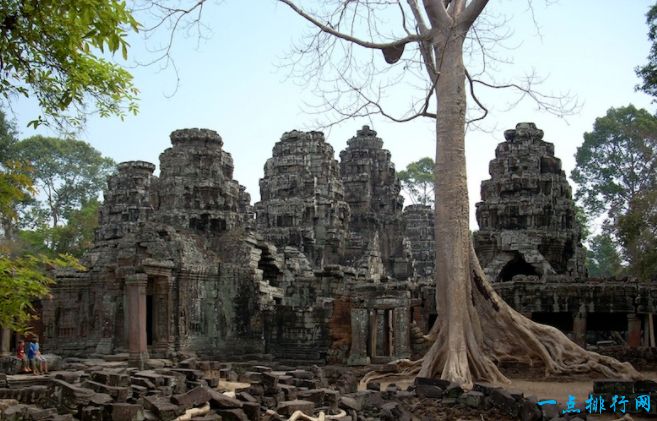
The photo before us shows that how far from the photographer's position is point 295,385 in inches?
422

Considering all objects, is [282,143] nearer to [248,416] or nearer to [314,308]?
[314,308]

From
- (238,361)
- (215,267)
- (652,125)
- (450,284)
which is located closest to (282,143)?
Answer: (215,267)

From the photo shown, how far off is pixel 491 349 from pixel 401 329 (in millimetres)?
6439

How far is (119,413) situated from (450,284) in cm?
621

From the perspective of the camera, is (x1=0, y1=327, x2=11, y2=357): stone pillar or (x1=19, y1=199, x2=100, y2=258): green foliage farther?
(x1=19, y1=199, x2=100, y2=258): green foliage

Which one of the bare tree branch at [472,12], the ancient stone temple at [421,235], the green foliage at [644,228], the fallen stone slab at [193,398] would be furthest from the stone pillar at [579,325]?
the ancient stone temple at [421,235]

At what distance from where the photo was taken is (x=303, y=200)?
31625 mm

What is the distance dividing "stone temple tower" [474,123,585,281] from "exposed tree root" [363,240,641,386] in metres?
15.2

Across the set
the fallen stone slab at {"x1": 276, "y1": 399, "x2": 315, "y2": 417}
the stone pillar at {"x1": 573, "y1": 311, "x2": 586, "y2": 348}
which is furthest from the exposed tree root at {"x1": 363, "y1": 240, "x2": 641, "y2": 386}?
the stone pillar at {"x1": 573, "y1": 311, "x2": 586, "y2": 348}

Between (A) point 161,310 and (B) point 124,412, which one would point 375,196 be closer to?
(A) point 161,310

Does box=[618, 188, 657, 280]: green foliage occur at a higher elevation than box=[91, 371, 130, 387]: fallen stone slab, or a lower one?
higher

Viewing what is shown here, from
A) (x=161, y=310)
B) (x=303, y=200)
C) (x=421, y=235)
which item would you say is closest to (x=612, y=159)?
(x=421, y=235)

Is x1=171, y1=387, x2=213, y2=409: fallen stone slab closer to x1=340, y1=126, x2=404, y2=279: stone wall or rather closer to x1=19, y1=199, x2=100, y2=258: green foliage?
x1=340, y1=126, x2=404, y2=279: stone wall

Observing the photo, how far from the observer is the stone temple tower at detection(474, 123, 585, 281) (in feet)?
92.3
